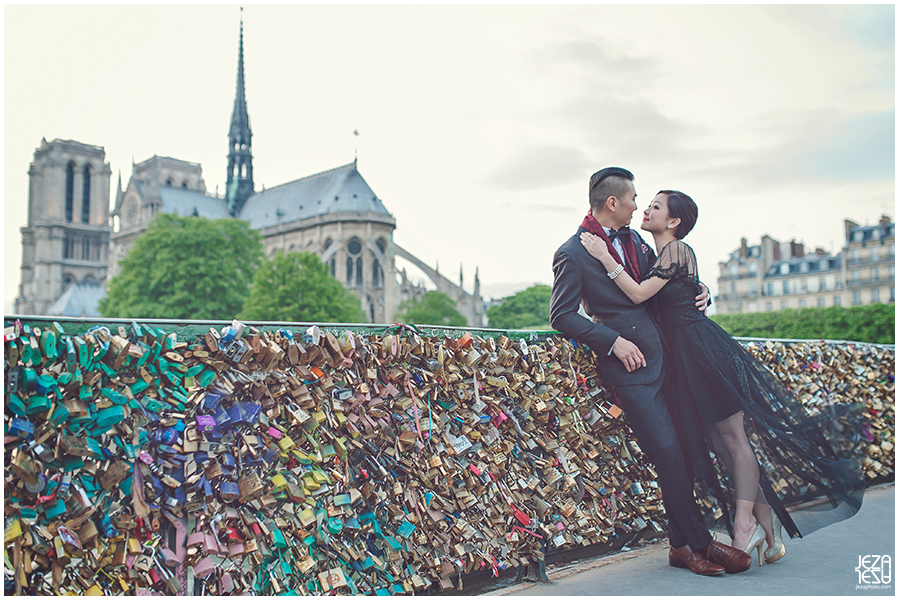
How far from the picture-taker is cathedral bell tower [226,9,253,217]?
296 feet

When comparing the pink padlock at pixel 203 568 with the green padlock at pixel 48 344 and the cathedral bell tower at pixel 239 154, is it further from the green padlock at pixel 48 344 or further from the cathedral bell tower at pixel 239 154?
the cathedral bell tower at pixel 239 154

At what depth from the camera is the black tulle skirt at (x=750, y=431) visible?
4.32 meters

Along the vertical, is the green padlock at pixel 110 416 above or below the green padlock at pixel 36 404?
below

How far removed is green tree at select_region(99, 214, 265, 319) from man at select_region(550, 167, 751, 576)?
41.2 meters

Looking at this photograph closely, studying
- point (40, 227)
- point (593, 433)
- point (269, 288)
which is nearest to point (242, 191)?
point (40, 227)

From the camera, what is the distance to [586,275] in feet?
14.1

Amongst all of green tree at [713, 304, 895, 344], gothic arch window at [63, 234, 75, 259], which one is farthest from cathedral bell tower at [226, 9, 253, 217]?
green tree at [713, 304, 895, 344]

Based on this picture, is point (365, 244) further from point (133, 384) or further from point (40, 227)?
point (133, 384)

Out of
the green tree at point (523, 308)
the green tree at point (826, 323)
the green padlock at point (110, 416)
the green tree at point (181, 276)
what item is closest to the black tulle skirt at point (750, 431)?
the green padlock at point (110, 416)

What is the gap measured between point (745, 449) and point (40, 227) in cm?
10722

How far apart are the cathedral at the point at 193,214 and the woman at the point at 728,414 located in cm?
6489

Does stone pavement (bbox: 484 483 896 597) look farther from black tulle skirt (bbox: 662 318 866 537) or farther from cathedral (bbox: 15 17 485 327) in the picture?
cathedral (bbox: 15 17 485 327)

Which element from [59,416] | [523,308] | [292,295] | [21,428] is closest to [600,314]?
[59,416]

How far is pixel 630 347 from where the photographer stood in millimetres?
4219
